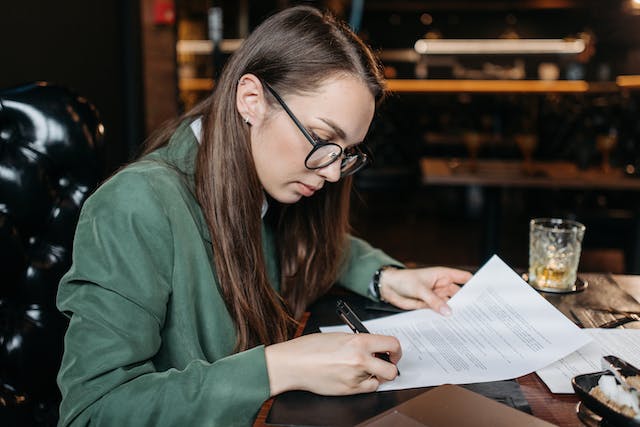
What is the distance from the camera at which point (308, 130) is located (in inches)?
42.1

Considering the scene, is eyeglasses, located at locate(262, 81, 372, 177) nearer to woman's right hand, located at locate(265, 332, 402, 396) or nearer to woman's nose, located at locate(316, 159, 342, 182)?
woman's nose, located at locate(316, 159, 342, 182)

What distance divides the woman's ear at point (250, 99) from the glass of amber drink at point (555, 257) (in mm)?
689

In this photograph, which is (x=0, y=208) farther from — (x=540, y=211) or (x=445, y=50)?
(x=445, y=50)

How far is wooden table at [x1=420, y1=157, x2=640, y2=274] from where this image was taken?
3334 millimetres

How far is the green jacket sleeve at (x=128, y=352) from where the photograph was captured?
851 mm

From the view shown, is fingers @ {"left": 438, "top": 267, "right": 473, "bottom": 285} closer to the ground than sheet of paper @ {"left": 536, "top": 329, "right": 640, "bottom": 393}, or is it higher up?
closer to the ground

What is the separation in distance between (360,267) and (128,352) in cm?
67

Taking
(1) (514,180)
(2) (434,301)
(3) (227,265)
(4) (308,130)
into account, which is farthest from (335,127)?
(1) (514,180)

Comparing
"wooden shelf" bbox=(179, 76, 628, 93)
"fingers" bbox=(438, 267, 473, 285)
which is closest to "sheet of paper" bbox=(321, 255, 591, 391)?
"fingers" bbox=(438, 267, 473, 285)

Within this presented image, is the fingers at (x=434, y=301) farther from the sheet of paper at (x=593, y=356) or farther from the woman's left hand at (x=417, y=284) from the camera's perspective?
the sheet of paper at (x=593, y=356)

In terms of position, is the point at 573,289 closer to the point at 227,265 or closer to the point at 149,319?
the point at 227,265

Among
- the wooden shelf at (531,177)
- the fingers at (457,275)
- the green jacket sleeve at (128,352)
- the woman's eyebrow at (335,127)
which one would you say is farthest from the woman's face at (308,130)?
the wooden shelf at (531,177)

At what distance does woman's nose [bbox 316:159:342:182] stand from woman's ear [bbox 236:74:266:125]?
0.14m

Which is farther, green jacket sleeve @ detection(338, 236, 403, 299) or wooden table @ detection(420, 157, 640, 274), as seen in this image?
A: wooden table @ detection(420, 157, 640, 274)
